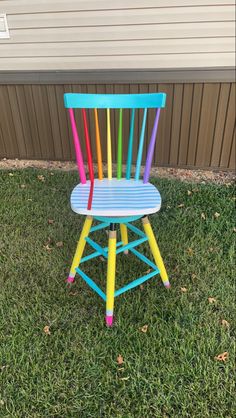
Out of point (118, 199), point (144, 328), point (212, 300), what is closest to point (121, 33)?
point (118, 199)

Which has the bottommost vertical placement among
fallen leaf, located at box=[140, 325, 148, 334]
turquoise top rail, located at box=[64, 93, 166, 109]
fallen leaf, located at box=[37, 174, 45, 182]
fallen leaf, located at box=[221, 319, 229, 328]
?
fallen leaf, located at box=[37, 174, 45, 182]

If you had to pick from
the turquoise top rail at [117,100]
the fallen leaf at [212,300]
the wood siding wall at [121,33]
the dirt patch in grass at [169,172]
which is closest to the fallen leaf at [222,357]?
the fallen leaf at [212,300]

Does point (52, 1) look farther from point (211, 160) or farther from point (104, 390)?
point (104, 390)

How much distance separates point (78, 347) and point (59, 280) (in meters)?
0.49

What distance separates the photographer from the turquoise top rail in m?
1.82

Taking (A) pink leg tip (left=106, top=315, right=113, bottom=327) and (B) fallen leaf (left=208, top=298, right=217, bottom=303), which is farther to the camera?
(B) fallen leaf (left=208, top=298, right=217, bottom=303)

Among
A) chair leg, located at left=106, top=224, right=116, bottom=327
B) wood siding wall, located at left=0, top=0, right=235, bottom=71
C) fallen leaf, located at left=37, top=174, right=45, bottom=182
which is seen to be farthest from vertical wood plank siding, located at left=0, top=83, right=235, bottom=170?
chair leg, located at left=106, top=224, right=116, bottom=327

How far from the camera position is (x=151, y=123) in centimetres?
335

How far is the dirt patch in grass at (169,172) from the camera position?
11.0 feet

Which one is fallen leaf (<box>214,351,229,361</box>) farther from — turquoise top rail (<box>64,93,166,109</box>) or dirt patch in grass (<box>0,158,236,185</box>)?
dirt patch in grass (<box>0,158,236,185</box>)

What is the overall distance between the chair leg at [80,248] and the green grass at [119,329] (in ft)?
0.25

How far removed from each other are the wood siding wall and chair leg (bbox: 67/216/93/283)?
185 cm

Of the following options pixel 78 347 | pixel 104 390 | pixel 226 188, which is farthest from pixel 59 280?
pixel 226 188

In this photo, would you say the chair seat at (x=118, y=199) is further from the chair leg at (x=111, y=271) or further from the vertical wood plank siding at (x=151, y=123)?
the vertical wood plank siding at (x=151, y=123)
